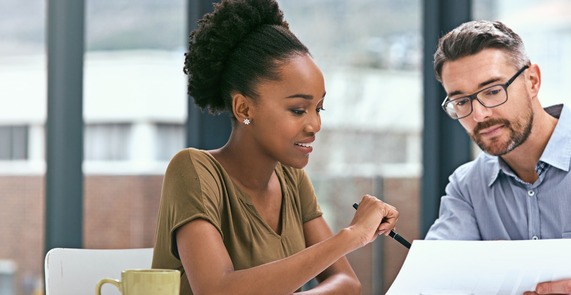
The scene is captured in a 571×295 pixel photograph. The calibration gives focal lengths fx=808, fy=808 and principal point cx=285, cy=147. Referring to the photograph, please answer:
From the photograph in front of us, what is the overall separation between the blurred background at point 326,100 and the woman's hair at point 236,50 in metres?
1.63

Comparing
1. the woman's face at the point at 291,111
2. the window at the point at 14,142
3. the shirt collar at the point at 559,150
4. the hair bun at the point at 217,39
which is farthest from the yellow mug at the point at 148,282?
the window at the point at 14,142

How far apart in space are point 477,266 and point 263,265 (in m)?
0.41

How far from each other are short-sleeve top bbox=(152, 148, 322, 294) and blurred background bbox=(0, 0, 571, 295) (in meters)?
1.70

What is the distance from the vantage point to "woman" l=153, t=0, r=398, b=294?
1.53 metres

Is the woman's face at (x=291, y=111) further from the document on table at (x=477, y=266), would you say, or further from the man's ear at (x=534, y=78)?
the man's ear at (x=534, y=78)

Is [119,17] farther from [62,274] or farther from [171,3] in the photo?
[62,274]

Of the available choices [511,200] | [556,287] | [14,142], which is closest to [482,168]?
[511,200]

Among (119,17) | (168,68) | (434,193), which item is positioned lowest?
(434,193)

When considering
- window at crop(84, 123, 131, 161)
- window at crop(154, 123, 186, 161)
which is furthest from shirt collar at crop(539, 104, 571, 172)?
window at crop(84, 123, 131, 161)

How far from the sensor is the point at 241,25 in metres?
1.77

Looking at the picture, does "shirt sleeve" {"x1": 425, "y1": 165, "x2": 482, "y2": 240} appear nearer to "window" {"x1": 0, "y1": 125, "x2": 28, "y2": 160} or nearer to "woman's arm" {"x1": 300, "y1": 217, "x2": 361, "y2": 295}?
"woman's arm" {"x1": 300, "y1": 217, "x2": 361, "y2": 295}

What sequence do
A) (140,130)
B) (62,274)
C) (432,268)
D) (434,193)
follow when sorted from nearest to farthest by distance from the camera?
(432,268), (62,274), (434,193), (140,130)

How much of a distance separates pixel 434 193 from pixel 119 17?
195cm

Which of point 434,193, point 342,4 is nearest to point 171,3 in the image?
point 342,4
